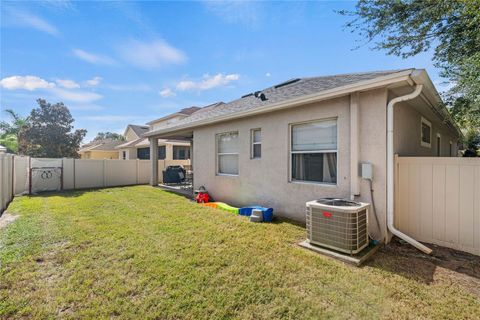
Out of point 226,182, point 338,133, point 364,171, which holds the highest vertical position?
point 338,133

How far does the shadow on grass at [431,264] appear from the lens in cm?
307

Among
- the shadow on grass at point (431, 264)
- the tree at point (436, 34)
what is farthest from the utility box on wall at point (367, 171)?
the tree at point (436, 34)

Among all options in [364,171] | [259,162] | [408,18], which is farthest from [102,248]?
[408,18]

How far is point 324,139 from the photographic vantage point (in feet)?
17.0

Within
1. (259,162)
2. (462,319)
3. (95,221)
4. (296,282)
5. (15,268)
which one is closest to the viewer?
(462,319)

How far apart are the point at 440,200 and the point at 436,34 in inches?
171

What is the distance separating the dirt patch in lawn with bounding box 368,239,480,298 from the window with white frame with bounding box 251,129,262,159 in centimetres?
398

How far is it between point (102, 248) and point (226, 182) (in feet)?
14.7

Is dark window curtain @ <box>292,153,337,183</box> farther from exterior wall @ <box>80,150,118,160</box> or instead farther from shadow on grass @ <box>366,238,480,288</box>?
exterior wall @ <box>80,150,118,160</box>

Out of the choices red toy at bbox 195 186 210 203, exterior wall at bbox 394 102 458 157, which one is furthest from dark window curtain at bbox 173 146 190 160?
exterior wall at bbox 394 102 458 157

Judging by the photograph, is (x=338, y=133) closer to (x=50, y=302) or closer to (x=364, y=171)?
(x=364, y=171)

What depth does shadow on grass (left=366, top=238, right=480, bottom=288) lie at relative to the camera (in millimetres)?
3074

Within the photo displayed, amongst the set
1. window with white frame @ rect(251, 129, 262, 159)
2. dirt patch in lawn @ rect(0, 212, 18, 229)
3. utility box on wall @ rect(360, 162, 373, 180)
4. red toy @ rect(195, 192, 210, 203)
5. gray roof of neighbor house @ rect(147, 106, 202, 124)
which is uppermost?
gray roof of neighbor house @ rect(147, 106, 202, 124)

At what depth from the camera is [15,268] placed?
3.38 m
